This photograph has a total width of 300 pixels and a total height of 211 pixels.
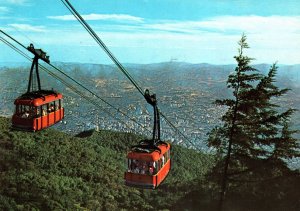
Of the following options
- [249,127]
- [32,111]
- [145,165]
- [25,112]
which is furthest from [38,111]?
[249,127]

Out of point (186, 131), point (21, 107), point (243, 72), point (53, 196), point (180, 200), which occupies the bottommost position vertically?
point (186, 131)

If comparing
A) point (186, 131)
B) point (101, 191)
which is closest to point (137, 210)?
point (101, 191)

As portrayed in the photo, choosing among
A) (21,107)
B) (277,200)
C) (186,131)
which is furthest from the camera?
(186,131)

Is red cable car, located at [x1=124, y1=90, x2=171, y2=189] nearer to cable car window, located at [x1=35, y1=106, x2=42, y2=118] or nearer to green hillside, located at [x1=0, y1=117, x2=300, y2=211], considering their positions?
cable car window, located at [x1=35, y1=106, x2=42, y2=118]

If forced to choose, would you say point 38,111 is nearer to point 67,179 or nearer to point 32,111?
point 32,111

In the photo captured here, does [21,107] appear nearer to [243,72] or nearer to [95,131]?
[243,72]
